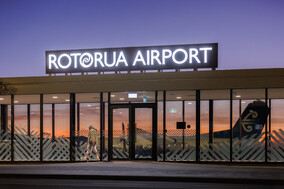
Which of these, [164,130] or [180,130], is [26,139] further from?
[180,130]

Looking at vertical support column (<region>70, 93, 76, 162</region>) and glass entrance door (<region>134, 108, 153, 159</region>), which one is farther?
vertical support column (<region>70, 93, 76, 162</region>)

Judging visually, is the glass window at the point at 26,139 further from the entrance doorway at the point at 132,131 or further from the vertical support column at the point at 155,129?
the vertical support column at the point at 155,129

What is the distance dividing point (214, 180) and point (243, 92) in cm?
545

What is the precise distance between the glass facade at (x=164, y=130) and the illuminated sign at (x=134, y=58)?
1384 mm

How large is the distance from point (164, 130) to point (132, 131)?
4.84 feet

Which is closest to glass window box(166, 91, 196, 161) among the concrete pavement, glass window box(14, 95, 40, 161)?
the concrete pavement

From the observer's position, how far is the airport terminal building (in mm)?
13430

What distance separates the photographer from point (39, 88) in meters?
14.5

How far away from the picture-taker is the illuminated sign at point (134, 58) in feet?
47.7

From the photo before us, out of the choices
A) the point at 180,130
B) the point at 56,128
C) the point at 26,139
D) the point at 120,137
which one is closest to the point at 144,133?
the point at 120,137

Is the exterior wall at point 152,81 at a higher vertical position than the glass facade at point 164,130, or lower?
higher

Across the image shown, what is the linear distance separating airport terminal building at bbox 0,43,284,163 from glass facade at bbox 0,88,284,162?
43mm

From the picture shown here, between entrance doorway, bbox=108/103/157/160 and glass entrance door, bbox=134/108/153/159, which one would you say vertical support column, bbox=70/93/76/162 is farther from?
glass entrance door, bbox=134/108/153/159

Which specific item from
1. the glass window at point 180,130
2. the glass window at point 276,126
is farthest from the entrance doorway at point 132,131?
the glass window at point 276,126
